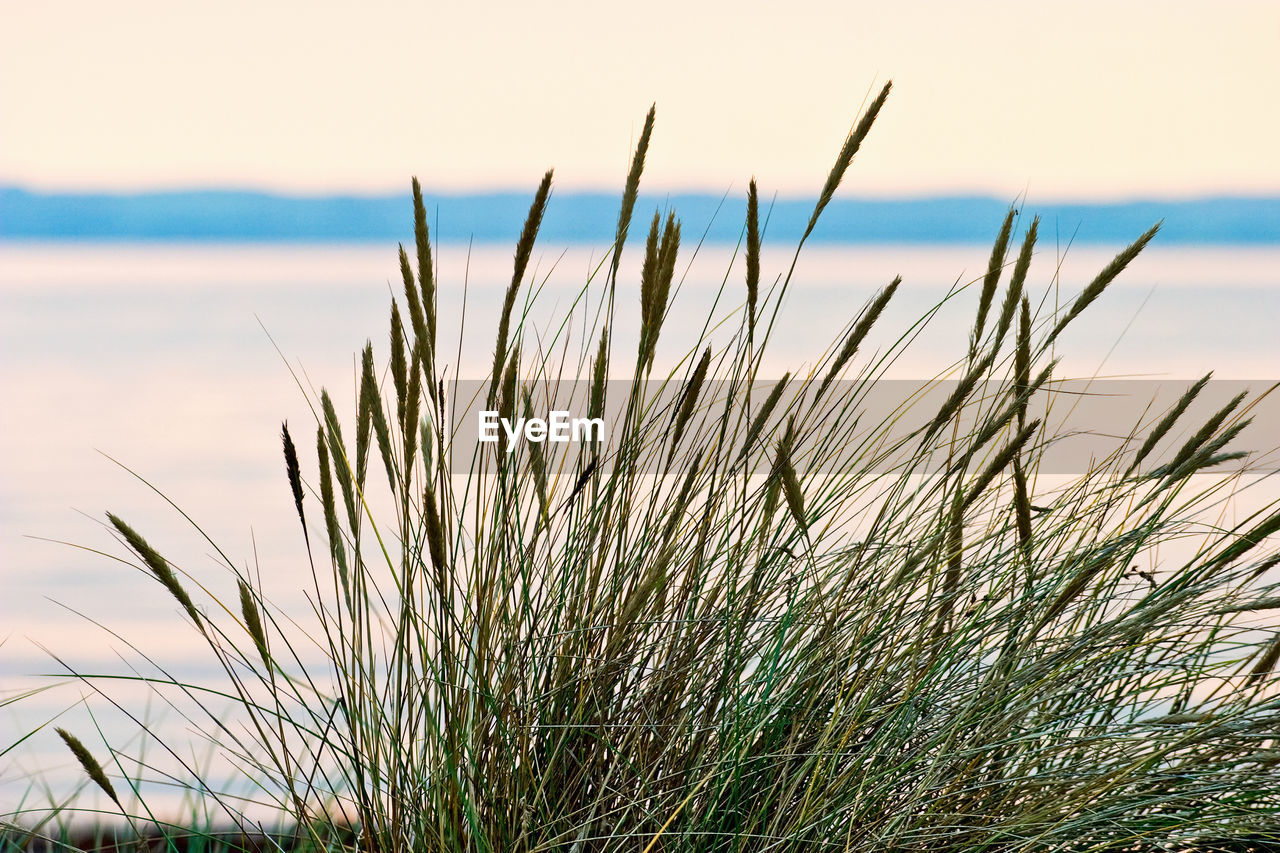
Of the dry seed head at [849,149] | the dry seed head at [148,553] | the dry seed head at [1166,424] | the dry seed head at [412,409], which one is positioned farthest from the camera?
the dry seed head at [1166,424]

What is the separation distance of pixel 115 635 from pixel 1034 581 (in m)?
1.05

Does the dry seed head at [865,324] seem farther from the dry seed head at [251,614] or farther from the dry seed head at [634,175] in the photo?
the dry seed head at [251,614]

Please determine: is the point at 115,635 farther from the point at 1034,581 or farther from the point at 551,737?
the point at 1034,581

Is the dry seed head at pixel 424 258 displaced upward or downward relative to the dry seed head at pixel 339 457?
upward

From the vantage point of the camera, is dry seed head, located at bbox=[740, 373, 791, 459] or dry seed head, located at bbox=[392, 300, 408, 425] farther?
dry seed head, located at bbox=[740, 373, 791, 459]

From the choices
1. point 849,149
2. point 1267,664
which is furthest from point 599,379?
point 1267,664

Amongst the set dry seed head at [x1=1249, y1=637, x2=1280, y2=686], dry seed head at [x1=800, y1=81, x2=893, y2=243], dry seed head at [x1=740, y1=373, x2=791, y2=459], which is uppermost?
dry seed head at [x1=800, y1=81, x2=893, y2=243]

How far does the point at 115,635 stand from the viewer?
4.08 feet

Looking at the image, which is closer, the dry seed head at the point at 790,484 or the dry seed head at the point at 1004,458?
the dry seed head at the point at 790,484

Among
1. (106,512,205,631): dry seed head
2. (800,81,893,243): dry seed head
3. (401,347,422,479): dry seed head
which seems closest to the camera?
(106,512,205,631): dry seed head

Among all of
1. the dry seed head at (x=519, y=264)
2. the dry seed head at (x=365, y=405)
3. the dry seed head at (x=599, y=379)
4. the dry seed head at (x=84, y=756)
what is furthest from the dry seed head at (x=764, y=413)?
the dry seed head at (x=84, y=756)

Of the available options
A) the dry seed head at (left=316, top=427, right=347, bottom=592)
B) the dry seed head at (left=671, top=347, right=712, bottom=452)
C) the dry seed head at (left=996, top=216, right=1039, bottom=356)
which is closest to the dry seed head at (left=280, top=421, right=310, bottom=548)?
the dry seed head at (left=316, top=427, right=347, bottom=592)

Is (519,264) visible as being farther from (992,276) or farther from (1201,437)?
(1201,437)

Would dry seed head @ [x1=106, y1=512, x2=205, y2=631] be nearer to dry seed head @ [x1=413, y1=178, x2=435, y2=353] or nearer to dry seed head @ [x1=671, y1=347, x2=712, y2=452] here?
dry seed head @ [x1=413, y1=178, x2=435, y2=353]
